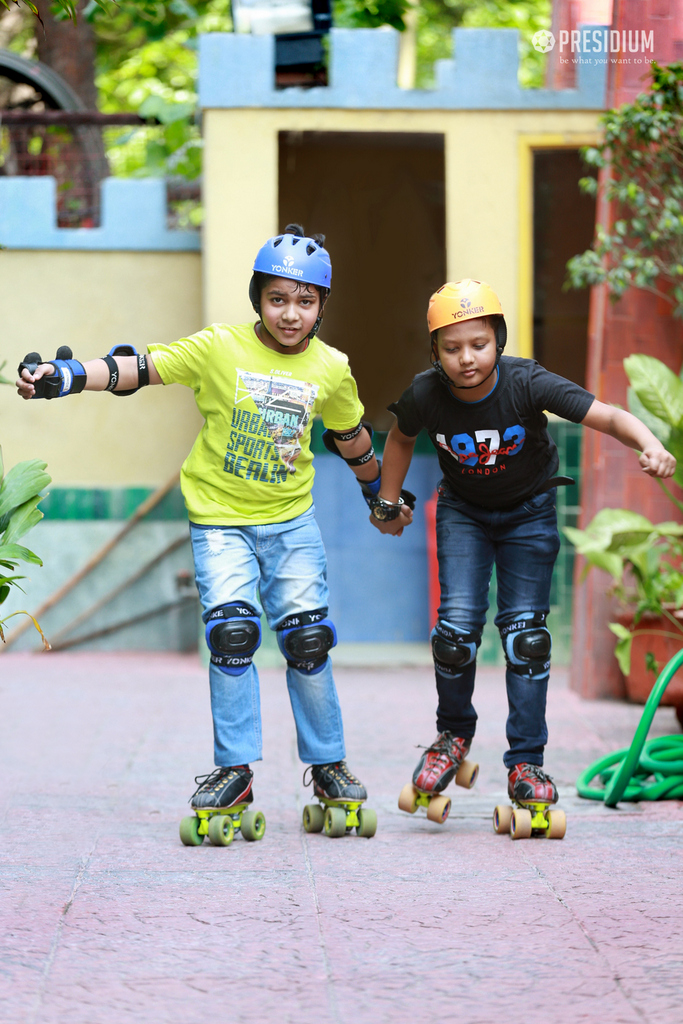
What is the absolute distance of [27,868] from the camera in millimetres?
3314

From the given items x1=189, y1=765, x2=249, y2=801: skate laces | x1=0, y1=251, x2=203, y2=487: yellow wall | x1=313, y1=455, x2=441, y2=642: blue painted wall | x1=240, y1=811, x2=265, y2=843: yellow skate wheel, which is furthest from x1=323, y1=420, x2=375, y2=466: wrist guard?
x1=0, y1=251, x2=203, y2=487: yellow wall

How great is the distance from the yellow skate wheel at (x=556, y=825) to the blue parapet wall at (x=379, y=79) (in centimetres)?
482

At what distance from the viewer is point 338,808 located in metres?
3.75

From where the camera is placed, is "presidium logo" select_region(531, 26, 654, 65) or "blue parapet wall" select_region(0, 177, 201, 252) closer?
"presidium logo" select_region(531, 26, 654, 65)

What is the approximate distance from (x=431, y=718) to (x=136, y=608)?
112 inches

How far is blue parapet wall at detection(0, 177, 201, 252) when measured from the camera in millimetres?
7770

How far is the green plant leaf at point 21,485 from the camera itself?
327 centimetres

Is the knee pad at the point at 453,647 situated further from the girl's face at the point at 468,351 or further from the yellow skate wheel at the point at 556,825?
the girl's face at the point at 468,351

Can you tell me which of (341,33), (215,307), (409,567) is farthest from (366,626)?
(341,33)

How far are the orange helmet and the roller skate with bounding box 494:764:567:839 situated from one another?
4.72ft

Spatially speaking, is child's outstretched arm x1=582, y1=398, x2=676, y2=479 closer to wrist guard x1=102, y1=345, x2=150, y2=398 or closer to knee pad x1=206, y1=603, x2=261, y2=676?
knee pad x1=206, y1=603, x2=261, y2=676

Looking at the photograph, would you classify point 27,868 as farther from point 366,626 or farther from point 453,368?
point 366,626

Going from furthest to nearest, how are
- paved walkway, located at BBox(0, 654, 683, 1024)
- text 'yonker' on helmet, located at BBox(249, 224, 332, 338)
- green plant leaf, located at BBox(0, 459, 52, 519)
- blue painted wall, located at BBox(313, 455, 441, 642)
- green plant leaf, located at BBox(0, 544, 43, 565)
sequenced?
1. blue painted wall, located at BBox(313, 455, 441, 642)
2. text 'yonker' on helmet, located at BBox(249, 224, 332, 338)
3. green plant leaf, located at BBox(0, 459, 52, 519)
4. green plant leaf, located at BBox(0, 544, 43, 565)
5. paved walkway, located at BBox(0, 654, 683, 1024)

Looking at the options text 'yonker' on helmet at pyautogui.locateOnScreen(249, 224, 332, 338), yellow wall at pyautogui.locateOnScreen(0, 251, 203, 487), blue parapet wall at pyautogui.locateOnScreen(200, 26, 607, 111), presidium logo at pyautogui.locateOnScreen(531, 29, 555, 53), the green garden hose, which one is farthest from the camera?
yellow wall at pyautogui.locateOnScreen(0, 251, 203, 487)
